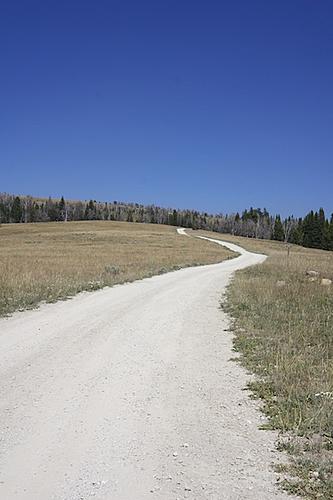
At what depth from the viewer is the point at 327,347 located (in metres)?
10.0

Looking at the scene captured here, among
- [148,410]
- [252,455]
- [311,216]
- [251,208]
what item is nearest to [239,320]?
[148,410]

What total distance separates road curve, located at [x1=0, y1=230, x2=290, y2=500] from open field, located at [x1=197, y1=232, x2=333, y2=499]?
0.31 meters

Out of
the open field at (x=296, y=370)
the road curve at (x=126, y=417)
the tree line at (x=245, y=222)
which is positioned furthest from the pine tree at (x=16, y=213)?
the road curve at (x=126, y=417)

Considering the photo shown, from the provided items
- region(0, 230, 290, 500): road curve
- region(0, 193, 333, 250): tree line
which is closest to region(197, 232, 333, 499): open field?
region(0, 230, 290, 500): road curve

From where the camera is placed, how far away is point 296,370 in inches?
317

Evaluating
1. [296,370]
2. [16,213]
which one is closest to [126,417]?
[296,370]

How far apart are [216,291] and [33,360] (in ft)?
44.4

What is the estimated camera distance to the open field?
4844 millimetres

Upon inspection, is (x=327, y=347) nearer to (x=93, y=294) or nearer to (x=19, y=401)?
(x=19, y=401)

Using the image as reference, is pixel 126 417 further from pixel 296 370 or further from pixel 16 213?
pixel 16 213

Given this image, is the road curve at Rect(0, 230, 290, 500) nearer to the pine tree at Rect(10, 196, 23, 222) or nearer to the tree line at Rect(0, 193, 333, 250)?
the tree line at Rect(0, 193, 333, 250)

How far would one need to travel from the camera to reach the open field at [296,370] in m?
4.84

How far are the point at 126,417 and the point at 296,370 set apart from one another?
11.5 feet

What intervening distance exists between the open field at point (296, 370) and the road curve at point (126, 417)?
1.03ft
